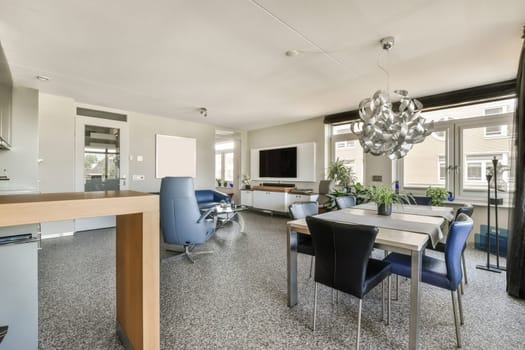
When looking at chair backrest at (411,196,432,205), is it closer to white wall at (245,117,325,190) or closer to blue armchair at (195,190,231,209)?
white wall at (245,117,325,190)

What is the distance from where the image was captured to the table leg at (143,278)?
1259 millimetres

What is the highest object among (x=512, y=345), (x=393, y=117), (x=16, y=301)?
(x=393, y=117)

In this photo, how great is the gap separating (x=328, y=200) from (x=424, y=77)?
2.75 m

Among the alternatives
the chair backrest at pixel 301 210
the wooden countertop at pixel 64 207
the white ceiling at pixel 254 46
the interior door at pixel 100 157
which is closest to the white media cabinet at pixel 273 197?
the white ceiling at pixel 254 46

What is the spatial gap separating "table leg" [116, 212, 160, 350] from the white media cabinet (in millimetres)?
4640

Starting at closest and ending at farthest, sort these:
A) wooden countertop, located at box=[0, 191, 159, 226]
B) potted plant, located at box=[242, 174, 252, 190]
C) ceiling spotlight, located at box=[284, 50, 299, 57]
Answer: wooden countertop, located at box=[0, 191, 159, 226]
ceiling spotlight, located at box=[284, 50, 299, 57]
potted plant, located at box=[242, 174, 252, 190]

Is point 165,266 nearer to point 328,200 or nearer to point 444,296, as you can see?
point 444,296

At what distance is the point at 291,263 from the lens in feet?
6.66

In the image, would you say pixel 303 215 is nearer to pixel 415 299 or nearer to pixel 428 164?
pixel 415 299

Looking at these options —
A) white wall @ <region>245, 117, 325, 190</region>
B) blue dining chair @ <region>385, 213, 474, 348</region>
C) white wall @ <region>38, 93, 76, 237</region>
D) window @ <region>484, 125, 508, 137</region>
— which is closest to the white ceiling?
white wall @ <region>38, 93, 76, 237</region>

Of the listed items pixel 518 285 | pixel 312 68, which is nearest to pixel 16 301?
pixel 312 68

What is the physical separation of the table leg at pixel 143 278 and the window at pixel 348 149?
4.81 m

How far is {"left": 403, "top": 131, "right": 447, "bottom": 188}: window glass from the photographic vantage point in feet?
A: 14.0

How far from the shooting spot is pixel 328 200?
5.09 metres
